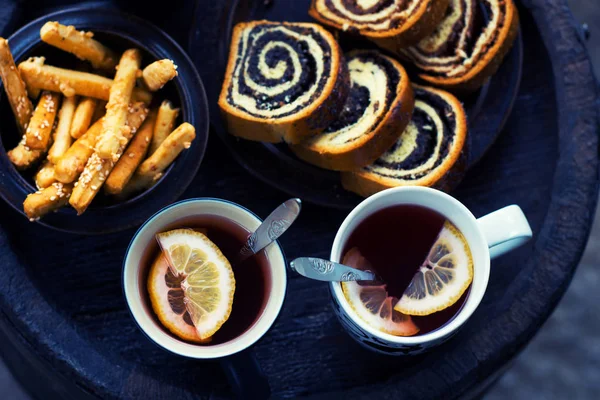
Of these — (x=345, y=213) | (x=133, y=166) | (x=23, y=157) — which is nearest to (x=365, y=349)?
(x=345, y=213)

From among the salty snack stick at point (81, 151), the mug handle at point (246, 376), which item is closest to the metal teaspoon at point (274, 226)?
the mug handle at point (246, 376)

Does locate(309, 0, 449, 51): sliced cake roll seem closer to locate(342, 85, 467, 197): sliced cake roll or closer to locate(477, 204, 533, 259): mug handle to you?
locate(342, 85, 467, 197): sliced cake roll

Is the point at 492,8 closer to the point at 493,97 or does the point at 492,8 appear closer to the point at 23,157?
the point at 493,97

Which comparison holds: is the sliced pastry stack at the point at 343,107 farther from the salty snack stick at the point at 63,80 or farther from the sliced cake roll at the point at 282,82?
the salty snack stick at the point at 63,80

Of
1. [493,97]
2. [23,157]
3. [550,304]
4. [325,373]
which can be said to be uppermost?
[493,97]

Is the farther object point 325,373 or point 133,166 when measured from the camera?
point 325,373

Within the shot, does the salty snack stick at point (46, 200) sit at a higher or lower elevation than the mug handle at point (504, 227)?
lower

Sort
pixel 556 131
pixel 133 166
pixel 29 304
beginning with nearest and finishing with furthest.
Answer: pixel 133 166 < pixel 29 304 < pixel 556 131

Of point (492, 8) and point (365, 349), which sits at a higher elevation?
point (492, 8)
